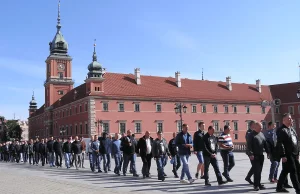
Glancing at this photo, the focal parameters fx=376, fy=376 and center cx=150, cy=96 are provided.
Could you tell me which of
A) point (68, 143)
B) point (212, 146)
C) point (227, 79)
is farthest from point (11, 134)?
point (212, 146)

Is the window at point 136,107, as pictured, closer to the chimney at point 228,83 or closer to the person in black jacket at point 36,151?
the chimney at point 228,83

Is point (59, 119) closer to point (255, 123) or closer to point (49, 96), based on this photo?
point (49, 96)

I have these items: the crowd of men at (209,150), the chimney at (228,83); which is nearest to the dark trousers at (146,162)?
the crowd of men at (209,150)

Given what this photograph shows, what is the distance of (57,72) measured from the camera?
7794 cm

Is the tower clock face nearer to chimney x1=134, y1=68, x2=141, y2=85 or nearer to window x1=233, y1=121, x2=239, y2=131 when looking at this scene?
chimney x1=134, y1=68, x2=141, y2=85

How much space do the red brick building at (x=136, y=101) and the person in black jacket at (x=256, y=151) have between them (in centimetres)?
4632

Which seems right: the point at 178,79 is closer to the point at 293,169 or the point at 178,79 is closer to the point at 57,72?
the point at 57,72

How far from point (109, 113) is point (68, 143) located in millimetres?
35247

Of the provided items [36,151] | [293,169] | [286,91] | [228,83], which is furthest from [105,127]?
[293,169]

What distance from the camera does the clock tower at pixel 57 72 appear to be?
76812 mm

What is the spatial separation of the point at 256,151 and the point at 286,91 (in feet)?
230

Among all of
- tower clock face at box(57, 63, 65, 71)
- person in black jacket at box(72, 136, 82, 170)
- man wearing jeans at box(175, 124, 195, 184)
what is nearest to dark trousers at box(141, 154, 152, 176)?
man wearing jeans at box(175, 124, 195, 184)

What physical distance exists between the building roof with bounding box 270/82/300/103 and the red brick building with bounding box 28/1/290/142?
0.32 m

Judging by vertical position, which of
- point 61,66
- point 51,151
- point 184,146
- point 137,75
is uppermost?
point 61,66
